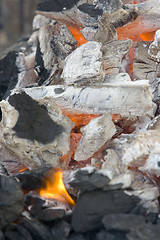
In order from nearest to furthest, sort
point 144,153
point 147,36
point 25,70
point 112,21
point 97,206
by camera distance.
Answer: point 97,206
point 144,153
point 112,21
point 147,36
point 25,70

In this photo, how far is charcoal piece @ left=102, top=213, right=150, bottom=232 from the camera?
116cm

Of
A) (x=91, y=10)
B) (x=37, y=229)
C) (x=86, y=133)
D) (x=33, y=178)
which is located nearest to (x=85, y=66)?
(x=86, y=133)

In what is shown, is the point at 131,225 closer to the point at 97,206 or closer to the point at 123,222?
the point at 123,222

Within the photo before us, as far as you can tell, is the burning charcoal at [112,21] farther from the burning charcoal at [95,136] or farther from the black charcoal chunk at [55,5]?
the burning charcoal at [95,136]

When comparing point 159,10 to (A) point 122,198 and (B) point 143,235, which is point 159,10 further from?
(B) point 143,235

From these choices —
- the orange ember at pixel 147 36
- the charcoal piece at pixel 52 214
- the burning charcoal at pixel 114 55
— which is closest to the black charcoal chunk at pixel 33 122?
the charcoal piece at pixel 52 214

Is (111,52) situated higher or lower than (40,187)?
higher

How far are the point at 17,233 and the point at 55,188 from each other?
0.99 ft

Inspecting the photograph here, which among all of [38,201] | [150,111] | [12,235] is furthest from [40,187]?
[150,111]

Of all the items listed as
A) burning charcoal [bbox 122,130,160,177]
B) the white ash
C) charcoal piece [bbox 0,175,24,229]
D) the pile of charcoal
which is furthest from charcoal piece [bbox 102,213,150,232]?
the white ash

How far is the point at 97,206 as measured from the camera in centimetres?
126

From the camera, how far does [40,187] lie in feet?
4.95

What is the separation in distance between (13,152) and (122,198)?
72 centimetres

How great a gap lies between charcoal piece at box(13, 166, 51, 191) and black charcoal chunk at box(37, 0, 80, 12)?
120cm
